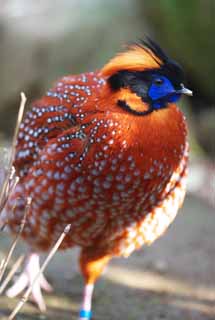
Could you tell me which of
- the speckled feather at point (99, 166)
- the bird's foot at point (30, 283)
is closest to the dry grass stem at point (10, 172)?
the speckled feather at point (99, 166)

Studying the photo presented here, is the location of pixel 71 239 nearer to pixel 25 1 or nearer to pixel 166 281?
pixel 166 281

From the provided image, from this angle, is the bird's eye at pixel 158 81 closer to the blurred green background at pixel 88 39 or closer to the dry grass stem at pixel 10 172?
the dry grass stem at pixel 10 172

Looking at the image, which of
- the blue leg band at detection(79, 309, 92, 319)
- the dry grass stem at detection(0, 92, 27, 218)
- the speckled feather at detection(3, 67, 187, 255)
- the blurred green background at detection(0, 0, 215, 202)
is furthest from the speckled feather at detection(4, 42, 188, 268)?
the blurred green background at detection(0, 0, 215, 202)

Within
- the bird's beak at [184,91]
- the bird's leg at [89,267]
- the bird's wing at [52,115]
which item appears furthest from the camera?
the bird's leg at [89,267]


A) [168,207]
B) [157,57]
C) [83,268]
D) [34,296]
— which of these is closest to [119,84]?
[157,57]

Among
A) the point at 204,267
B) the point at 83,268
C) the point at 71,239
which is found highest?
→ the point at 71,239

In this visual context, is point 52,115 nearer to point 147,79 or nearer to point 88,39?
point 147,79
